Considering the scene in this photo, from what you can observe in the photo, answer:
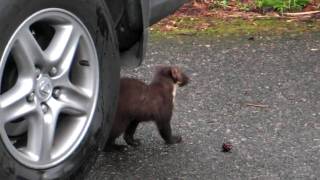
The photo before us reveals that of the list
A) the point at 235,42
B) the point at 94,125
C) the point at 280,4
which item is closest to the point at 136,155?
the point at 94,125

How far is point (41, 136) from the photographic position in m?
3.46

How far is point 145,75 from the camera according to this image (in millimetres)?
6109

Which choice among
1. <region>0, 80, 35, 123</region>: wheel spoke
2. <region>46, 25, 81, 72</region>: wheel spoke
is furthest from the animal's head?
<region>0, 80, 35, 123</region>: wheel spoke

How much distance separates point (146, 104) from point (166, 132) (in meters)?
0.26

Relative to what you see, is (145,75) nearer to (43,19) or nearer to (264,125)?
(264,125)

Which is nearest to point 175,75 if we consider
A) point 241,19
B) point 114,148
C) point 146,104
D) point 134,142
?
point 146,104

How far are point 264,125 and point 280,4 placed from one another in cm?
309

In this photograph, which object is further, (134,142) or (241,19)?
(241,19)

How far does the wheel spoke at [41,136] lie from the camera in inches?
135

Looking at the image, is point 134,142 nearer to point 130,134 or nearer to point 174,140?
point 130,134

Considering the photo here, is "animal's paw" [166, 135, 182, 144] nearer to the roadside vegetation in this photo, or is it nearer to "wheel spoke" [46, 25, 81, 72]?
"wheel spoke" [46, 25, 81, 72]

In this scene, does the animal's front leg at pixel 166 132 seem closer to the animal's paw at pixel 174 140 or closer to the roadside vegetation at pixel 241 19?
the animal's paw at pixel 174 140

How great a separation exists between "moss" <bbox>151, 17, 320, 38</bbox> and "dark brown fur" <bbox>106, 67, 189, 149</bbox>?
2.37m

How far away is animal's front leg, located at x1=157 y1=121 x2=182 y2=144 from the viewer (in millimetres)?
4676
